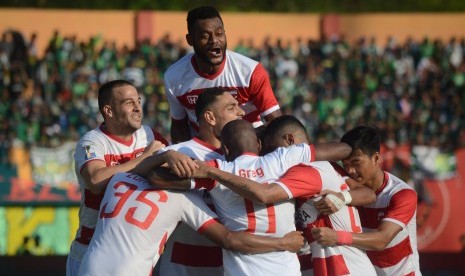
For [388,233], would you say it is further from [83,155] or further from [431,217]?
[431,217]

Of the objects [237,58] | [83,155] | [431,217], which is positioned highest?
[237,58]

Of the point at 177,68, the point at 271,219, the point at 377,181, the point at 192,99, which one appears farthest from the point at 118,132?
the point at 377,181

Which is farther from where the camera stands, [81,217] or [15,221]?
[15,221]

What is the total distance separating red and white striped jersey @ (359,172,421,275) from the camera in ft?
24.1

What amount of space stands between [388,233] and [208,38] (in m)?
2.24

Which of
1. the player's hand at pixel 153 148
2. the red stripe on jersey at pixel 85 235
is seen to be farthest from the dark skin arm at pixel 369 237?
the red stripe on jersey at pixel 85 235

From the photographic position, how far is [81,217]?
313 inches

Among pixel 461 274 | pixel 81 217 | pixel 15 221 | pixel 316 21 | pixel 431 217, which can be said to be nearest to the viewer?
pixel 81 217

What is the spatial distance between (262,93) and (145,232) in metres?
2.18

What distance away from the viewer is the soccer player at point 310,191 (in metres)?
6.49

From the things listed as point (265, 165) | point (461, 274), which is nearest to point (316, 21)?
point (461, 274)

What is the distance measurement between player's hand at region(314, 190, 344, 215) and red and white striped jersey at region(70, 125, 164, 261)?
1765 mm

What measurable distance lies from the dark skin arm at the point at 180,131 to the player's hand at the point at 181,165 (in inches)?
80.7

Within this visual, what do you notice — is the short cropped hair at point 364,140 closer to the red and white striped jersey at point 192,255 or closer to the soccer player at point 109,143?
the red and white striped jersey at point 192,255
